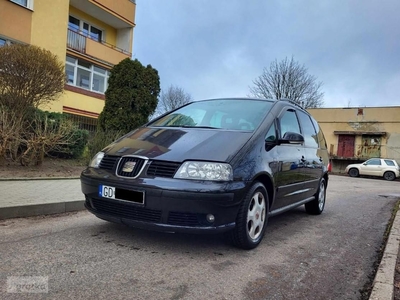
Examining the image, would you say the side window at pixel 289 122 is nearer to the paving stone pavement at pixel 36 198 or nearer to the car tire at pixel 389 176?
the paving stone pavement at pixel 36 198

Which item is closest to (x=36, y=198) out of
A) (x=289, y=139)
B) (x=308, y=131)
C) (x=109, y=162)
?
(x=109, y=162)

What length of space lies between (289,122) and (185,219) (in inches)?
93.8

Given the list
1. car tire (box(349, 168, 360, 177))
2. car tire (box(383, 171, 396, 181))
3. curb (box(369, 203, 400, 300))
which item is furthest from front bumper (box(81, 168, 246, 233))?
car tire (box(349, 168, 360, 177))

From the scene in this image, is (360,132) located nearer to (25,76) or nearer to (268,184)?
(25,76)

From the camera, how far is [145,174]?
324 centimetres

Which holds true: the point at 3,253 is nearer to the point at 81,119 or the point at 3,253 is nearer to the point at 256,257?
the point at 256,257

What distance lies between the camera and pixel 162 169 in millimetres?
3230

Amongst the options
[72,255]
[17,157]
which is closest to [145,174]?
[72,255]

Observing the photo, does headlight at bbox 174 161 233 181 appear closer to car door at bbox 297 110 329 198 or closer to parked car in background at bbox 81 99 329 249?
parked car in background at bbox 81 99 329 249

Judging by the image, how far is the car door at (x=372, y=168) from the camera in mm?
23502

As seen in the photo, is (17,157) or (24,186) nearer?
(24,186)

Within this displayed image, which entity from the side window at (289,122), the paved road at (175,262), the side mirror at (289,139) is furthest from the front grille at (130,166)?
the side window at (289,122)

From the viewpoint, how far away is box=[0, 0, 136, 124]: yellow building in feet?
46.6

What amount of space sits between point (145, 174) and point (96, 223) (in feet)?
5.24
